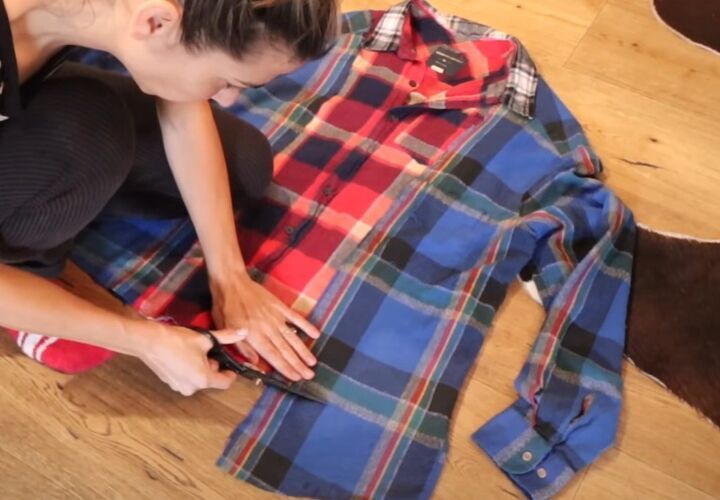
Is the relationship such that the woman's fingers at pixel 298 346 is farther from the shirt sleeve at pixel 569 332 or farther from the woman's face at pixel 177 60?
the woman's face at pixel 177 60

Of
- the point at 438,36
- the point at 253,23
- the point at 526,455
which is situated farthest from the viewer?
the point at 438,36

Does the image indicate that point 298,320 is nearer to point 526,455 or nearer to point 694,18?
point 526,455

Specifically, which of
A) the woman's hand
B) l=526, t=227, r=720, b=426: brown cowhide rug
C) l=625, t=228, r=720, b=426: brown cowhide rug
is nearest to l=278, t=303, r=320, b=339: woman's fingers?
the woman's hand

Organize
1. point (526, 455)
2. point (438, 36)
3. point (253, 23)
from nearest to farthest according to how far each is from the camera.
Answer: point (253, 23), point (526, 455), point (438, 36)

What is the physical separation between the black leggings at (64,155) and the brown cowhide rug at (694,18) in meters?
1.11

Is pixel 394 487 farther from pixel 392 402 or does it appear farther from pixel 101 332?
pixel 101 332

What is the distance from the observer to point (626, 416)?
102 centimetres

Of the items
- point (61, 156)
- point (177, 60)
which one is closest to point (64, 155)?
point (61, 156)

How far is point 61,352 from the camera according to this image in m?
1.01

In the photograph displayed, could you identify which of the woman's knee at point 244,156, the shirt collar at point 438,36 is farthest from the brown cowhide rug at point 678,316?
the woman's knee at point 244,156

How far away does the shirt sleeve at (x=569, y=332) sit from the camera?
3.18 feet

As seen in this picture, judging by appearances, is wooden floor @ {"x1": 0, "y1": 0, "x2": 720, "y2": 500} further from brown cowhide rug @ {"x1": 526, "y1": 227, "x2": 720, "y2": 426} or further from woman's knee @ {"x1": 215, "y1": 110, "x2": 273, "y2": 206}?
woman's knee @ {"x1": 215, "y1": 110, "x2": 273, "y2": 206}

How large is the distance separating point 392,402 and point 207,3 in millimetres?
582

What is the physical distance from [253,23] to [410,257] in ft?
1.79
